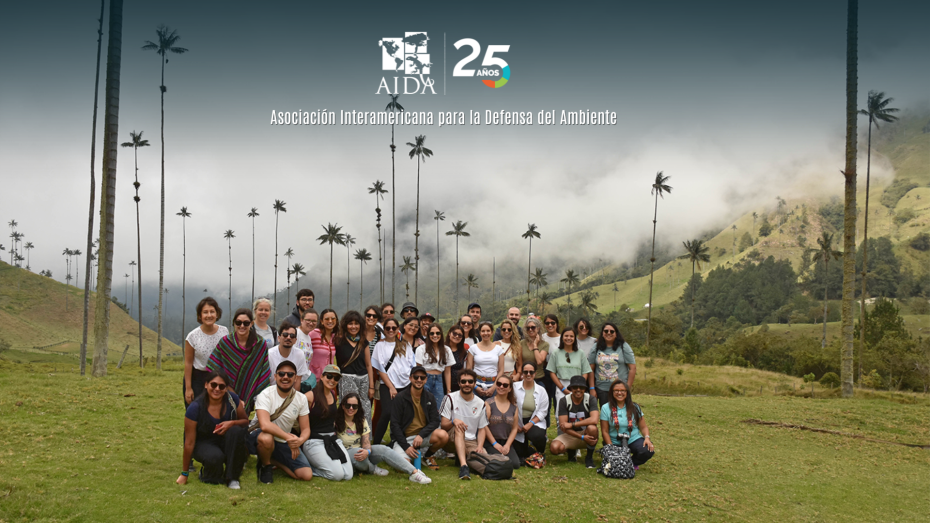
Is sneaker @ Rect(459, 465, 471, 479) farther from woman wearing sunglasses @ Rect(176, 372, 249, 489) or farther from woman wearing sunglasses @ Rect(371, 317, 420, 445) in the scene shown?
woman wearing sunglasses @ Rect(176, 372, 249, 489)

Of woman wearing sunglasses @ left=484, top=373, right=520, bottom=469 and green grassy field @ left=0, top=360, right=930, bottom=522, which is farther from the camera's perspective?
woman wearing sunglasses @ left=484, top=373, right=520, bottom=469

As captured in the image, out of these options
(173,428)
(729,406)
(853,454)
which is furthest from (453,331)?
(729,406)

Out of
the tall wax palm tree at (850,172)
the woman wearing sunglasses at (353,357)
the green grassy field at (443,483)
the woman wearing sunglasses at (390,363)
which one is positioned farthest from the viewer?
the tall wax palm tree at (850,172)

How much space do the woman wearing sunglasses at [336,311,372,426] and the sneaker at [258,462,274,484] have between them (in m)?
1.82

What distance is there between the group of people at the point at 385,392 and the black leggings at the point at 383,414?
2cm

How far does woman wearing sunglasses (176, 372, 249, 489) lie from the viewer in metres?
6.65

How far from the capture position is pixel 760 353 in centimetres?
6956

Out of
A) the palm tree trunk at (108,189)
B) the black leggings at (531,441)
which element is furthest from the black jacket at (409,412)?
the palm tree trunk at (108,189)

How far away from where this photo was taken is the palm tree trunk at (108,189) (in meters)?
17.2

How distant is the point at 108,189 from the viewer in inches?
698

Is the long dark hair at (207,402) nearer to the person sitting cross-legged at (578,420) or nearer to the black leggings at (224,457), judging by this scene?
the black leggings at (224,457)

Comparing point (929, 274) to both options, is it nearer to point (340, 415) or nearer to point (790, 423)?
point (790, 423)

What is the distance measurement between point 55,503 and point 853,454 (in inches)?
567

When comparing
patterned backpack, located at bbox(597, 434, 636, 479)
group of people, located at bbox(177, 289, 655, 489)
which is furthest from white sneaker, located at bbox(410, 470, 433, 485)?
patterned backpack, located at bbox(597, 434, 636, 479)
